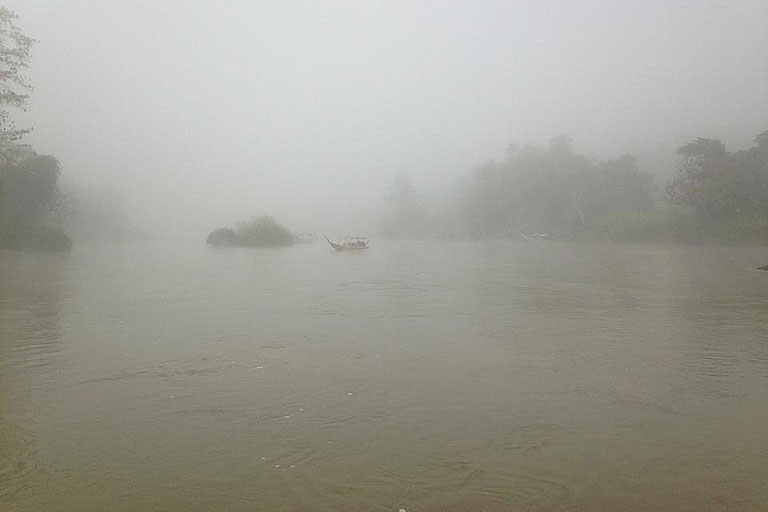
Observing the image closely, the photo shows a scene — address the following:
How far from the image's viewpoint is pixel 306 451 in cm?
545

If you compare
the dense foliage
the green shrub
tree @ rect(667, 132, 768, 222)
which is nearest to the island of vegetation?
the green shrub

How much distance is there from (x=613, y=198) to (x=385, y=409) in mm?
70885

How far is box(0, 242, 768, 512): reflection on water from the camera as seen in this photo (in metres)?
4.69

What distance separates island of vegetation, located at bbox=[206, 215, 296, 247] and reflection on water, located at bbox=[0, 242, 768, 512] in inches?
1874

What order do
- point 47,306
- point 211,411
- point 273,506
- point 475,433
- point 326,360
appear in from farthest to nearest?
point 47,306, point 326,360, point 211,411, point 475,433, point 273,506

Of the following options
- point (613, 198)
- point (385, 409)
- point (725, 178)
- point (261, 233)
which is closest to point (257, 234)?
point (261, 233)

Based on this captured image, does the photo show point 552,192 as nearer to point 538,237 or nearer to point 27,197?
point 538,237

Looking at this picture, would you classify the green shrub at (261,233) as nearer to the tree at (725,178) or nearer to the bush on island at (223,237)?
the bush on island at (223,237)

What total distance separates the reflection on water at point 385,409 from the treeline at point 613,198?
152 ft

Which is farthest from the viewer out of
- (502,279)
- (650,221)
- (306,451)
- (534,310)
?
(650,221)

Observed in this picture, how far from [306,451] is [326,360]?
3782 mm

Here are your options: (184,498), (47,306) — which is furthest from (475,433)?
(47,306)

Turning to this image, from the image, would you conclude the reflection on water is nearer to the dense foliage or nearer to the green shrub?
the green shrub

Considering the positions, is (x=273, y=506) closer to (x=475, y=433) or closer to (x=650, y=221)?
(x=475, y=433)
